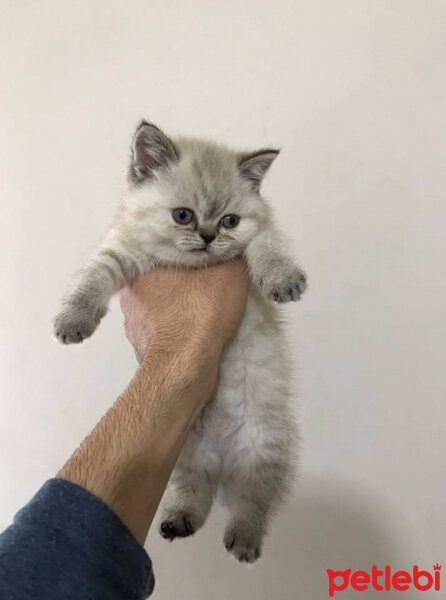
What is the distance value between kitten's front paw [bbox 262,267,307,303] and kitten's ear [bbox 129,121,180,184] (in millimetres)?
423

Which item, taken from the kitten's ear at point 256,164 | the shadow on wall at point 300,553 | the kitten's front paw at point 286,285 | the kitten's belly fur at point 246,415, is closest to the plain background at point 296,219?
the shadow on wall at point 300,553

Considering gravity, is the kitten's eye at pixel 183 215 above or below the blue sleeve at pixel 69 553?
above

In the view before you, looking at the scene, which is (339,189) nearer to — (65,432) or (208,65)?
(208,65)

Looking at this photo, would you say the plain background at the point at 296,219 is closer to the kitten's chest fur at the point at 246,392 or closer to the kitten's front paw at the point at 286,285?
the kitten's chest fur at the point at 246,392

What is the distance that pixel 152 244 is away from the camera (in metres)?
1.13

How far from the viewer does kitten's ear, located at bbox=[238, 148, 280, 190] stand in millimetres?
1158

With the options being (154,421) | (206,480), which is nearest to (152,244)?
(154,421)

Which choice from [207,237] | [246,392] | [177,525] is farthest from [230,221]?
[177,525]

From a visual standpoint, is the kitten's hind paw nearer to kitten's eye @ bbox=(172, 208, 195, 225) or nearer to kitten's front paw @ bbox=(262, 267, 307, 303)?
kitten's front paw @ bbox=(262, 267, 307, 303)

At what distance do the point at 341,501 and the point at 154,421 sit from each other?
0.91 metres

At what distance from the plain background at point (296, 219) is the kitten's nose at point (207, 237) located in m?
0.52

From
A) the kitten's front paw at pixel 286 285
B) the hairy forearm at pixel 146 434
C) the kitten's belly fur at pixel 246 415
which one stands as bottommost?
the kitten's belly fur at pixel 246 415

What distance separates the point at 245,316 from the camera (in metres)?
1.10

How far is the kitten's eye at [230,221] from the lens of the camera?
3.71 ft
